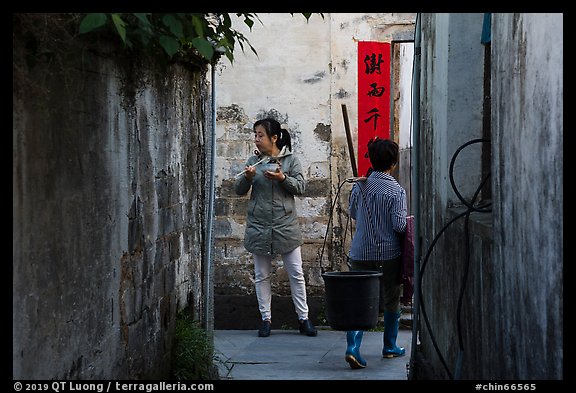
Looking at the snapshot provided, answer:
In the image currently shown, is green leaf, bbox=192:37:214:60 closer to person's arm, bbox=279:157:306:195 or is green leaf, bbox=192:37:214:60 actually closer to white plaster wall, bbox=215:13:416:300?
person's arm, bbox=279:157:306:195

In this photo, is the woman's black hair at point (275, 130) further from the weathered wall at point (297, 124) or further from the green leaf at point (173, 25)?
the green leaf at point (173, 25)

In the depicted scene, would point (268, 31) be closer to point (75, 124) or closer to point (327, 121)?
point (327, 121)

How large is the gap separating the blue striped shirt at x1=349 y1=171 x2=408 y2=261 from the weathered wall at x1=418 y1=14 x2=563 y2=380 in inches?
22.0

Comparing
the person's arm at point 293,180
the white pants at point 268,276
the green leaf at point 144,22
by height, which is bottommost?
the white pants at point 268,276

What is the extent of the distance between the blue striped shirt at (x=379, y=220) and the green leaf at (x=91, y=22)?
13.9ft

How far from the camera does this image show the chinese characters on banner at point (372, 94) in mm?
10320

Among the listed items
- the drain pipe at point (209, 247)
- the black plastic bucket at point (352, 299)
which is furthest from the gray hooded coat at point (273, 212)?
the black plastic bucket at point (352, 299)

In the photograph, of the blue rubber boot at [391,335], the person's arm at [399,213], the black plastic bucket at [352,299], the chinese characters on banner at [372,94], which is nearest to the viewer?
the black plastic bucket at [352,299]

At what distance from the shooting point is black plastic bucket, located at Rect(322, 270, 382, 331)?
7.14 meters

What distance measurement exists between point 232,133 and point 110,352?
5.88 meters

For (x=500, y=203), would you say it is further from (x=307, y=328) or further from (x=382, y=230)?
(x=307, y=328)

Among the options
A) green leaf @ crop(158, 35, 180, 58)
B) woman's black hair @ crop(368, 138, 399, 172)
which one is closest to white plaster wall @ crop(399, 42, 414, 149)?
woman's black hair @ crop(368, 138, 399, 172)

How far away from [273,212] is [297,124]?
175 cm
